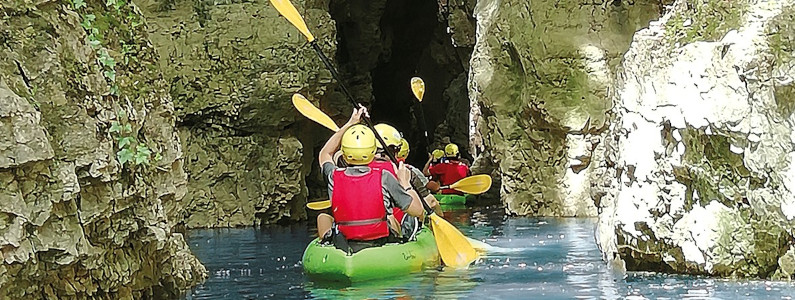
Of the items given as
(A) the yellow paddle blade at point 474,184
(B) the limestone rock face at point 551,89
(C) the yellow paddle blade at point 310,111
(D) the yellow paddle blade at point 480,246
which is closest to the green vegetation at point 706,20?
(D) the yellow paddle blade at point 480,246

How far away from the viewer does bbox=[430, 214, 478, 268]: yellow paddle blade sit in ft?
26.8

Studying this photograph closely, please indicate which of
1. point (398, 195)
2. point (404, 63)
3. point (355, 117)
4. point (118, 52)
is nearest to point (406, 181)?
point (355, 117)

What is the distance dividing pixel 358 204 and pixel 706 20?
2898 mm

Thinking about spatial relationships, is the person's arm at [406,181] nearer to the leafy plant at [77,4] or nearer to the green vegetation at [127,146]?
the green vegetation at [127,146]

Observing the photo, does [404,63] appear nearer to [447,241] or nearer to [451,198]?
[451,198]

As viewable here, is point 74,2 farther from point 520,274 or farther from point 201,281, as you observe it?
point 520,274

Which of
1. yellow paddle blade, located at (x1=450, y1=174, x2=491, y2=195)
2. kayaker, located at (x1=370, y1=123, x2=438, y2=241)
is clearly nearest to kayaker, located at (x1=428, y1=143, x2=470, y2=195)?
yellow paddle blade, located at (x1=450, y1=174, x2=491, y2=195)

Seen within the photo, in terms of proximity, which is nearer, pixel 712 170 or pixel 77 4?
pixel 77 4

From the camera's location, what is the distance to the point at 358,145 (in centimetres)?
737

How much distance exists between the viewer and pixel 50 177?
14.0 ft

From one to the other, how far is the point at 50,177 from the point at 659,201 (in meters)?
4.12

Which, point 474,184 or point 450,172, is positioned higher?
point 450,172

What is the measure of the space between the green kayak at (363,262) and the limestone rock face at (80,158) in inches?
58.9

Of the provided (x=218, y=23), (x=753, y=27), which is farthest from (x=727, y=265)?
(x=218, y=23)
